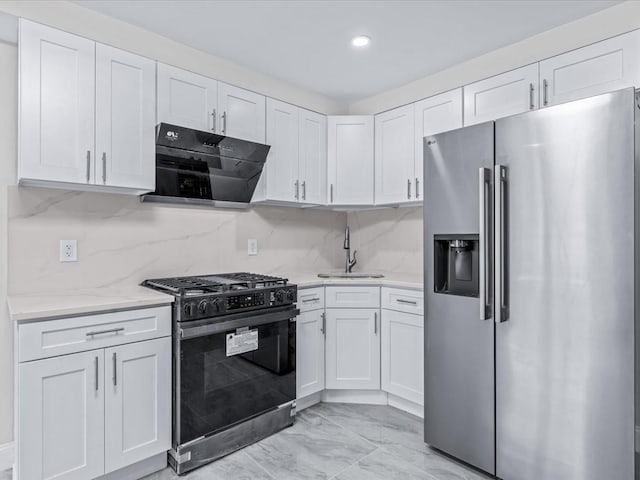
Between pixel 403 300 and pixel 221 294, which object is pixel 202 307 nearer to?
pixel 221 294

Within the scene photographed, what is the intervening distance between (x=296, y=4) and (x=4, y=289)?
219cm

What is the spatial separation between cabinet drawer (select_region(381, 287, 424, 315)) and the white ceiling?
166 cm

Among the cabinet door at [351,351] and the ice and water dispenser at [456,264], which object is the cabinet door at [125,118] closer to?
the cabinet door at [351,351]

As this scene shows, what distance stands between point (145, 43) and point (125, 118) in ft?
1.89

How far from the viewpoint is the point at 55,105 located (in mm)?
1982

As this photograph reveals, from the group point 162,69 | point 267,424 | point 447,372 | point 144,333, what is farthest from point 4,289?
point 447,372

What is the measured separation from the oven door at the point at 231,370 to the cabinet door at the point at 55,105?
104cm

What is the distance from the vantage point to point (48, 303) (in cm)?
183

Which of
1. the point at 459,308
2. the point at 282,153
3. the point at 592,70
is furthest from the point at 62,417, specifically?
the point at 592,70

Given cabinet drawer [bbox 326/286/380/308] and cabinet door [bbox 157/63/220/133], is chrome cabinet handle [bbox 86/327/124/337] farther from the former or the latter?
cabinet drawer [bbox 326/286/380/308]

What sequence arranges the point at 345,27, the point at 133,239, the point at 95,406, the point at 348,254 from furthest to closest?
the point at 348,254
the point at 133,239
the point at 345,27
the point at 95,406

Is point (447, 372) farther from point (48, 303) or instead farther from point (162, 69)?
point (162, 69)

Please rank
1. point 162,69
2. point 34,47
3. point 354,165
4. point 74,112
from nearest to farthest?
point 34,47
point 74,112
point 162,69
point 354,165

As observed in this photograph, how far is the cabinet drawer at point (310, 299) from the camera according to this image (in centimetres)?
276
